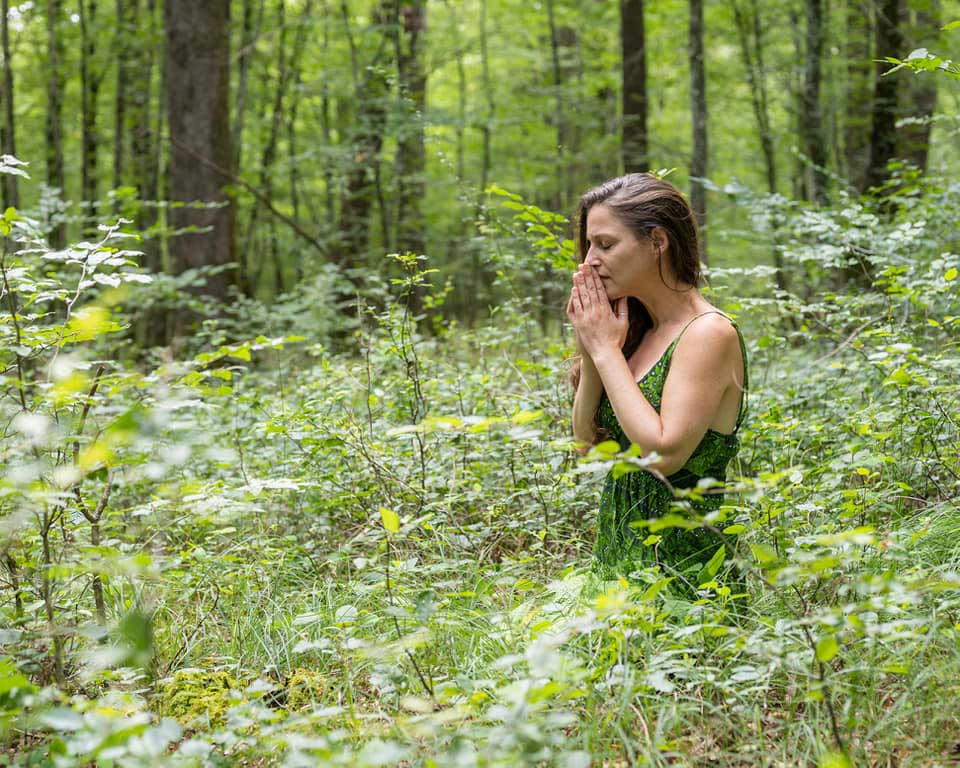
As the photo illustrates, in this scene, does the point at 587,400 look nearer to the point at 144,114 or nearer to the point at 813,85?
the point at 813,85

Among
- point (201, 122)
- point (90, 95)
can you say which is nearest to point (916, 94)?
point (201, 122)

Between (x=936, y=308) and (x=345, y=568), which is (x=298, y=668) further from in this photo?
(x=936, y=308)

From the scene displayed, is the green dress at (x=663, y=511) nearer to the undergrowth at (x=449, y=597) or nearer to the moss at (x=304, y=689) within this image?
the undergrowth at (x=449, y=597)

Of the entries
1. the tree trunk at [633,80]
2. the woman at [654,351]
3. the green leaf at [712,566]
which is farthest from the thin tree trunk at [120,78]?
the green leaf at [712,566]

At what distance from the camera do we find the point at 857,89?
1061 cm

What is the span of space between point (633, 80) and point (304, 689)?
970 cm

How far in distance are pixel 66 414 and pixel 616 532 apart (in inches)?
78.8

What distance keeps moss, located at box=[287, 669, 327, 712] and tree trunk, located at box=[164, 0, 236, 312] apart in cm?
704

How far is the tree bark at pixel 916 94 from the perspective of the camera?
25.7 ft

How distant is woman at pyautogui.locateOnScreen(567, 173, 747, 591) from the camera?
2686 millimetres

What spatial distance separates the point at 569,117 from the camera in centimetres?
1194

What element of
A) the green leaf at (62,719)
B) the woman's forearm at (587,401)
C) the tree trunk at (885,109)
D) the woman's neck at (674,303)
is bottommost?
the green leaf at (62,719)

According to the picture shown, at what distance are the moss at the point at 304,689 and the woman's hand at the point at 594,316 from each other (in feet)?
4.55

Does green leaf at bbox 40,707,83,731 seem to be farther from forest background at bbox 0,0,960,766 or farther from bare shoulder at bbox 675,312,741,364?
bare shoulder at bbox 675,312,741,364
